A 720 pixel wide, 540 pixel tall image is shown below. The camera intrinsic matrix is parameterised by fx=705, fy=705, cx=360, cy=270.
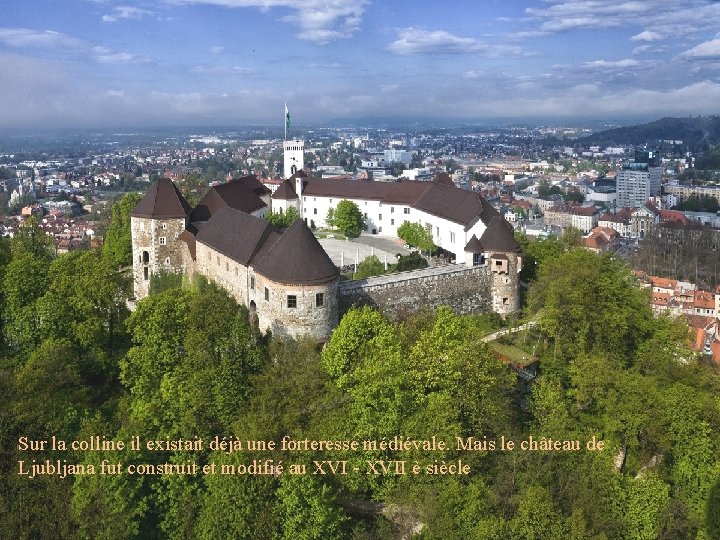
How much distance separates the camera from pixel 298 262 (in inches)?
1312

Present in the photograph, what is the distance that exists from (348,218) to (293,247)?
91.5 ft

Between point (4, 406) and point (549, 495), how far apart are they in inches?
827

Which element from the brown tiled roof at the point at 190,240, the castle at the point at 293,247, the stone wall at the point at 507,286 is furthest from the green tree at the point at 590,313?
the brown tiled roof at the point at 190,240

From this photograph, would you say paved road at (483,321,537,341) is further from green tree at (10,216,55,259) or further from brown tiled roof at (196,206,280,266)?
green tree at (10,216,55,259)

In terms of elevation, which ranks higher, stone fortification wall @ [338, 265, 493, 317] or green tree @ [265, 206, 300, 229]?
green tree @ [265, 206, 300, 229]

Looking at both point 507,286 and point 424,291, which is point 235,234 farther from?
point 507,286

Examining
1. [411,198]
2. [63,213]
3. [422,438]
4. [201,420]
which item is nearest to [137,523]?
[201,420]

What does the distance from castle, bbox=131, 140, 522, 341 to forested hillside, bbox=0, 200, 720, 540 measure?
6.97ft

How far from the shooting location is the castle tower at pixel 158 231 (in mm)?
44969

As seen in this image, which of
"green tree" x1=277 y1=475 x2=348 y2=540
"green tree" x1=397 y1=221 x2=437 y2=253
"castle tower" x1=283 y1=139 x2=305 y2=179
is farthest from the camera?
"castle tower" x1=283 y1=139 x2=305 y2=179

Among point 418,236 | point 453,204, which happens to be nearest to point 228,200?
point 418,236

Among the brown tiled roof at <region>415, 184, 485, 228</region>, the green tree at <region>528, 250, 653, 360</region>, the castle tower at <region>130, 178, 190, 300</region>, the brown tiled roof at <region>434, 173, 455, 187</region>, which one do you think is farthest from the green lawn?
the brown tiled roof at <region>434, 173, 455, 187</region>

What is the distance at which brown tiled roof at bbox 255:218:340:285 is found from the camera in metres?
33.1

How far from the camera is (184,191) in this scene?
222 feet
